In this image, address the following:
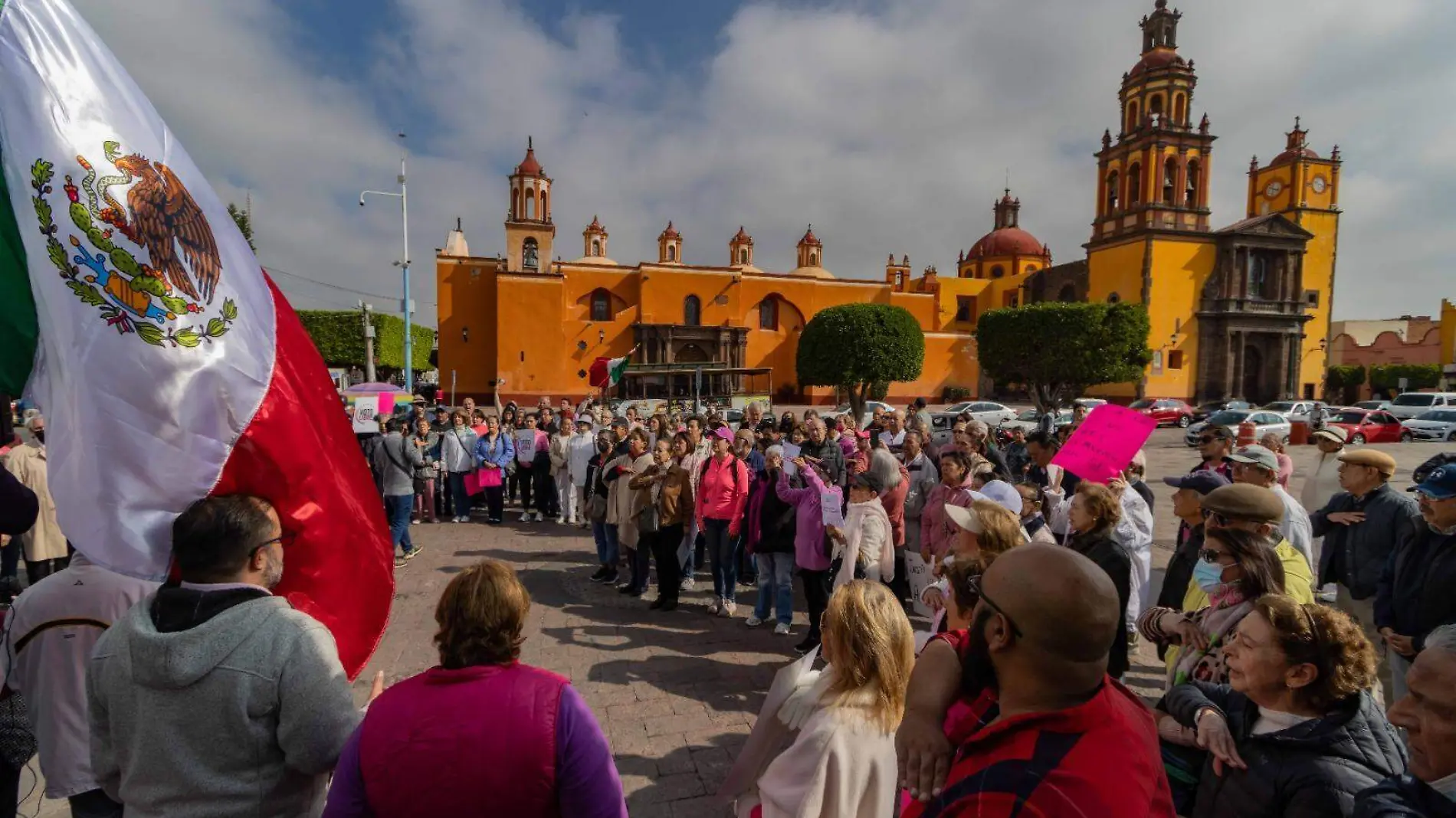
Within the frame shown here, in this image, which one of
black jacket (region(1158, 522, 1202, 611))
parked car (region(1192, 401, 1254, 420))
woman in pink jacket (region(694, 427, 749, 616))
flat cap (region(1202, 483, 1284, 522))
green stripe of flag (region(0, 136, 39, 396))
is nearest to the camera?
green stripe of flag (region(0, 136, 39, 396))

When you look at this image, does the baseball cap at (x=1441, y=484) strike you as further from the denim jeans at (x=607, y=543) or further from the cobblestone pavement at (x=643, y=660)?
the denim jeans at (x=607, y=543)

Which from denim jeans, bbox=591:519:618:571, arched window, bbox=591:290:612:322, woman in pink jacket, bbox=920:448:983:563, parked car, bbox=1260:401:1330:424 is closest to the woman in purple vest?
woman in pink jacket, bbox=920:448:983:563

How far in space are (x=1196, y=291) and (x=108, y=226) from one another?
4802 cm

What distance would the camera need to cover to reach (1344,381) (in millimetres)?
→ 46969

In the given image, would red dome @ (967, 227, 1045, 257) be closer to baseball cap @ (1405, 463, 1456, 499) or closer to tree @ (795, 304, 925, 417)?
tree @ (795, 304, 925, 417)

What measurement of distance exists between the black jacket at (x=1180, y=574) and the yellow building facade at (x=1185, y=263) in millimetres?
40300

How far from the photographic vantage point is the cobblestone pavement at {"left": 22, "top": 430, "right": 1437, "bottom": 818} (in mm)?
3877

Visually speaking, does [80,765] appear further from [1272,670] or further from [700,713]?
[1272,670]

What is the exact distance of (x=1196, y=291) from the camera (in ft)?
130

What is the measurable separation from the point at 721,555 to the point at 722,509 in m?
0.45

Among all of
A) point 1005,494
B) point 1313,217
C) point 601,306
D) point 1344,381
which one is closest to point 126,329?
point 1005,494

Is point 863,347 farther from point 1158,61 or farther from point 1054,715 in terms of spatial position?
point 1054,715

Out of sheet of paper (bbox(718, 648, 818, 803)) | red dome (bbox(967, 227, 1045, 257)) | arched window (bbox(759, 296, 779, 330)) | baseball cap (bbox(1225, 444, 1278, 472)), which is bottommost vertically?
sheet of paper (bbox(718, 648, 818, 803))

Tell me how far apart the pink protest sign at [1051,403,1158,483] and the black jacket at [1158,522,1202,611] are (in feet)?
3.74
